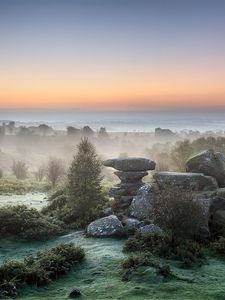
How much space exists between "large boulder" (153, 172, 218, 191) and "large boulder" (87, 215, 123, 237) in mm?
5876

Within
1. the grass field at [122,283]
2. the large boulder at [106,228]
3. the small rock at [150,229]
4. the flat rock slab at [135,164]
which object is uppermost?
the flat rock slab at [135,164]

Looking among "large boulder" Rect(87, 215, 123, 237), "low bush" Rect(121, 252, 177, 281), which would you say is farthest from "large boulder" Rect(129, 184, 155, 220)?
"low bush" Rect(121, 252, 177, 281)

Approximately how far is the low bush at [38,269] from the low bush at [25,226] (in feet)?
18.3

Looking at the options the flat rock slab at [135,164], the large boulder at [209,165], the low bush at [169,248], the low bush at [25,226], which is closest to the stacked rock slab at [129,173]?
the flat rock slab at [135,164]

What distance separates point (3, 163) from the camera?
15662 centimetres

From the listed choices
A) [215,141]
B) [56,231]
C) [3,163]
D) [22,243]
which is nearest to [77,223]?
[56,231]

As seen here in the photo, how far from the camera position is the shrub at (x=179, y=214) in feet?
77.9

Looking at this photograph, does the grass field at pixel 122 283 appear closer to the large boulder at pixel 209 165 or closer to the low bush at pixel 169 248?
the low bush at pixel 169 248

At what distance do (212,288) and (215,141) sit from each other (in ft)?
191

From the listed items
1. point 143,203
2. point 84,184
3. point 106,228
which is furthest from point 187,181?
point 106,228

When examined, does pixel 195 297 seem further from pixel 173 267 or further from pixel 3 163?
pixel 3 163

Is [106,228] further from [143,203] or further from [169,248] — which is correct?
[169,248]

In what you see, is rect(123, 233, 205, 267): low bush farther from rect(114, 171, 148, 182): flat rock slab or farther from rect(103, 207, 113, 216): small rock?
rect(114, 171, 148, 182): flat rock slab

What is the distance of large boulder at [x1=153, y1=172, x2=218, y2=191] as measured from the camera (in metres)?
32.6
